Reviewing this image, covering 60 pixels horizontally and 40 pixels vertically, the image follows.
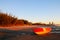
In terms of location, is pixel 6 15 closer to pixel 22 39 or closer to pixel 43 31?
pixel 43 31

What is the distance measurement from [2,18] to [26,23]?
7.67 m

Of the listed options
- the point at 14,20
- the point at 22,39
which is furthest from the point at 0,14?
the point at 22,39

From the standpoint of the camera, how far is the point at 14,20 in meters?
42.5

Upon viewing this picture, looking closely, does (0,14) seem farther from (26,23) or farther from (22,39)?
(22,39)

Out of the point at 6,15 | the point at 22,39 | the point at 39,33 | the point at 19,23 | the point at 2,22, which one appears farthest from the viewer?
the point at 19,23

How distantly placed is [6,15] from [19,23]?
4317mm

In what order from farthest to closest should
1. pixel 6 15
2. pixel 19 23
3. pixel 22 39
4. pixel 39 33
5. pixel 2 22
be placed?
pixel 19 23
pixel 6 15
pixel 2 22
pixel 39 33
pixel 22 39

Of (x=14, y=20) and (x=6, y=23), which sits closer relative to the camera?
(x=6, y=23)

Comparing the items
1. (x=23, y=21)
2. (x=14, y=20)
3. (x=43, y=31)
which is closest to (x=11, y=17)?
(x=14, y=20)

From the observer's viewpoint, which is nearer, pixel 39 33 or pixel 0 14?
pixel 39 33

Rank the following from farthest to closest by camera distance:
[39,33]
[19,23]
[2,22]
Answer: [19,23], [2,22], [39,33]

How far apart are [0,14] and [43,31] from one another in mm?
18768

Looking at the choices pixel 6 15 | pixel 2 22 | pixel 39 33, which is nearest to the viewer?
pixel 39 33

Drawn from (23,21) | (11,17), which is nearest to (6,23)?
(11,17)
